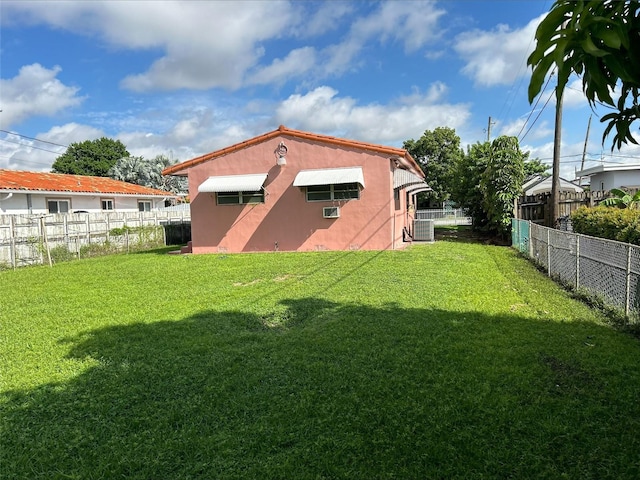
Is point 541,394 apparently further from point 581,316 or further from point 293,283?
point 293,283

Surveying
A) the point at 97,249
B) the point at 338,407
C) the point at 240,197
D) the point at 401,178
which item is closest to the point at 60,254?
the point at 97,249

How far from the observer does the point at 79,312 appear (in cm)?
762

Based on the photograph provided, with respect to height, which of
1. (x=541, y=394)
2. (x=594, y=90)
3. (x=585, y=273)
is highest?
(x=594, y=90)

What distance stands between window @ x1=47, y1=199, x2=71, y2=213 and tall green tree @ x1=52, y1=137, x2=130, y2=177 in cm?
3663

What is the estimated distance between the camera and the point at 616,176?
22.9 metres

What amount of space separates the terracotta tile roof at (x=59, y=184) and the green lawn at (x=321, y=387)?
15261 millimetres

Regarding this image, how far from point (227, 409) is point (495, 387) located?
104 inches

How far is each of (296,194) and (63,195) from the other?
14.9 meters

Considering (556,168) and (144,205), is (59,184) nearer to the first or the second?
(144,205)

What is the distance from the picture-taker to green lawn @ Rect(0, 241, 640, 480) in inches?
122

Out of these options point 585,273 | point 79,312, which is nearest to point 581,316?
point 585,273

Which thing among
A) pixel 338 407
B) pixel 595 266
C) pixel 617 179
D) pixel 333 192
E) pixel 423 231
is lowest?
pixel 338 407

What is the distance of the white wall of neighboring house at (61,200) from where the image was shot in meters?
19.8

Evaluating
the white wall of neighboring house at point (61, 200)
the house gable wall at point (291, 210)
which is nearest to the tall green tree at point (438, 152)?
the white wall of neighboring house at point (61, 200)
